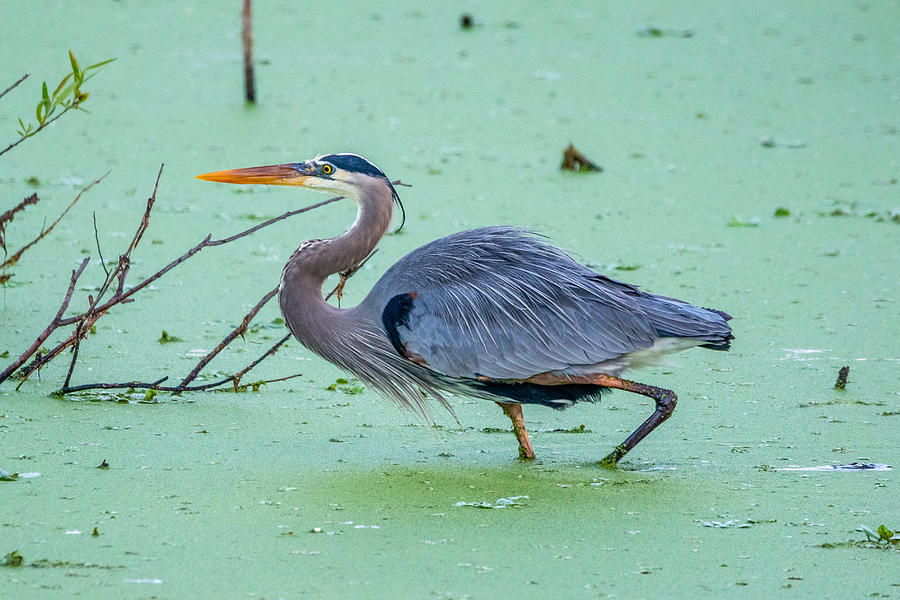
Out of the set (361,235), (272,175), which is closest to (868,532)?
(361,235)

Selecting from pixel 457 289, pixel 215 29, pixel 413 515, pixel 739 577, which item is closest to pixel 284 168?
pixel 457 289

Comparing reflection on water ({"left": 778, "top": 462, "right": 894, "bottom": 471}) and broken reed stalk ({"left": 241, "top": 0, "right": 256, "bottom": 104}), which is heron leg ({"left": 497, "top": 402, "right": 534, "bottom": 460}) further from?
broken reed stalk ({"left": 241, "top": 0, "right": 256, "bottom": 104})

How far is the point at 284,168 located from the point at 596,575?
81.8 inches

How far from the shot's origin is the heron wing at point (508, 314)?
4.10 m

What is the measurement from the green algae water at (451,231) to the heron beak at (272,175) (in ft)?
2.79

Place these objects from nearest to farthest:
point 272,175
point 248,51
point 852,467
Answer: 1. point 852,467
2. point 272,175
3. point 248,51

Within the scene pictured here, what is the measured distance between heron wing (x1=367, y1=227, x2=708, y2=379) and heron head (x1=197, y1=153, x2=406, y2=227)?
334mm

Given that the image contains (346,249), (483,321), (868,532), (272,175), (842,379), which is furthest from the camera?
(842,379)

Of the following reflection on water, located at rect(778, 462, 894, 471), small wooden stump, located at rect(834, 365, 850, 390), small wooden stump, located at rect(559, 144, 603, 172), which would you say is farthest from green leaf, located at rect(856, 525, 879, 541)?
small wooden stump, located at rect(559, 144, 603, 172)

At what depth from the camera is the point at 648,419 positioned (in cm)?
403

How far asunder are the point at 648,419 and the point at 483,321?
0.65m

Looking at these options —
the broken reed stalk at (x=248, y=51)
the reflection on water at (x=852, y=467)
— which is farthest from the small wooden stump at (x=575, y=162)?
the reflection on water at (x=852, y=467)

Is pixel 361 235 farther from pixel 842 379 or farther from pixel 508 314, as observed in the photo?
pixel 842 379

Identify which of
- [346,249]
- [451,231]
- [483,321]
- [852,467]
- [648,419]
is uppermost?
[451,231]
